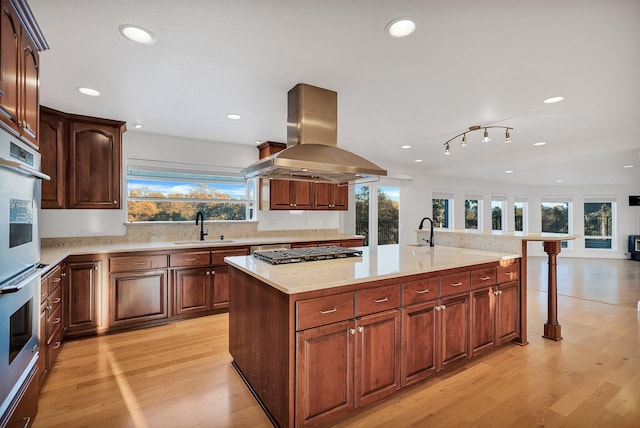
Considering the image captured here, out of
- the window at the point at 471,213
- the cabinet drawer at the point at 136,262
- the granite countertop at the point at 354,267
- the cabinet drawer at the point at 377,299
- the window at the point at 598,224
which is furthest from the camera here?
the window at the point at 598,224

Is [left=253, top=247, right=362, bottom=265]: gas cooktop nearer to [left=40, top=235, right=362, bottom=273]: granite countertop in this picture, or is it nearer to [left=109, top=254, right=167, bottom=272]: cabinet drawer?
[left=40, top=235, right=362, bottom=273]: granite countertop

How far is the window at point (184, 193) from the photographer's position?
4.20 metres

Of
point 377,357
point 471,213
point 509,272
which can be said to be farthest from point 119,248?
point 471,213

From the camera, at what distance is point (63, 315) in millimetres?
3043

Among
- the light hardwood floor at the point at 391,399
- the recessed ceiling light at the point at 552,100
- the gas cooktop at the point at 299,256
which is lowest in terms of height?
the light hardwood floor at the point at 391,399

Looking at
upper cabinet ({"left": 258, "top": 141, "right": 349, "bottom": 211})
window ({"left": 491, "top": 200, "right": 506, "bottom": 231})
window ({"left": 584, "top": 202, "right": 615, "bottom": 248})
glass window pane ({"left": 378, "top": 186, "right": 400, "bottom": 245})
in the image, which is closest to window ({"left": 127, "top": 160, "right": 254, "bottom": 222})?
upper cabinet ({"left": 258, "top": 141, "right": 349, "bottom": 211})

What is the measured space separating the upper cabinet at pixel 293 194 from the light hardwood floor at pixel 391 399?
2021 mm

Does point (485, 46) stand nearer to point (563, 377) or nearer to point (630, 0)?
point (630, 0)

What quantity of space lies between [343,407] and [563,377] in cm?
185

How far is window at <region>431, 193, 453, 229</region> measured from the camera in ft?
25.2

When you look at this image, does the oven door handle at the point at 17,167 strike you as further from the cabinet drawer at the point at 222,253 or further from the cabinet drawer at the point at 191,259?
the cabinet drawer at the point at 222,253

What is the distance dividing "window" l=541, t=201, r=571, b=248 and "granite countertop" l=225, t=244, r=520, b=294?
8.97 meters

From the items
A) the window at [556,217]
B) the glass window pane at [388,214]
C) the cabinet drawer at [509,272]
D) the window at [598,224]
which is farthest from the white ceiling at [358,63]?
the window at [598,224]

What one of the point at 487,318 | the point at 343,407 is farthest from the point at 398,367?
the point at 487,318
